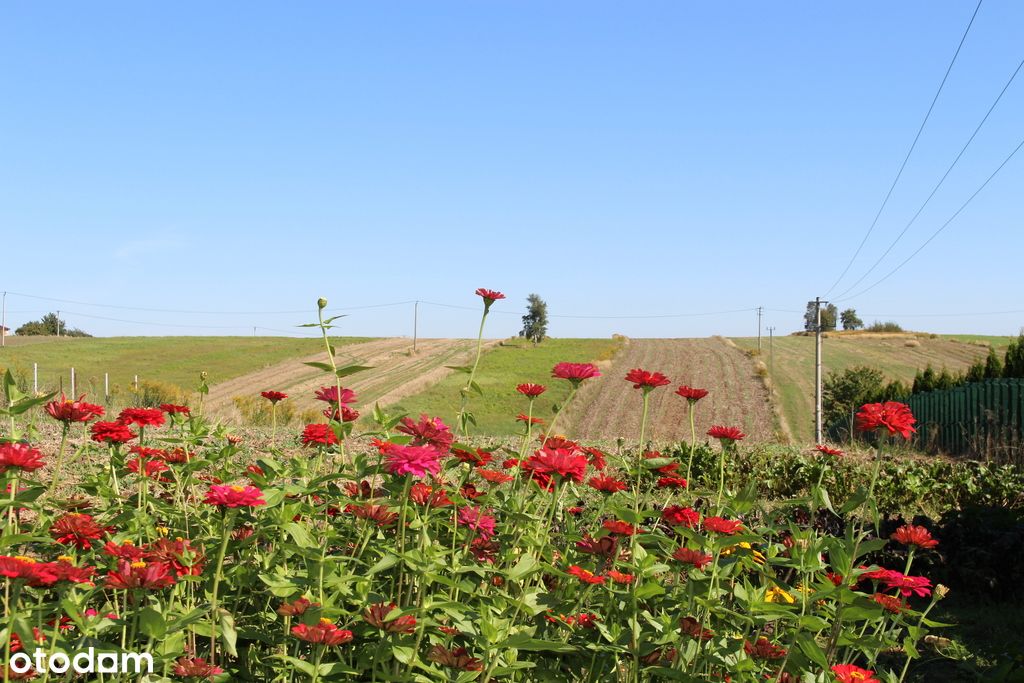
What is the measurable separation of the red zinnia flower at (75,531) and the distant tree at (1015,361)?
17.8 metres

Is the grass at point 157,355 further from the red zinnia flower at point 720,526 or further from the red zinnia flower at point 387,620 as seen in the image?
the red zinnia flower at point 720,526

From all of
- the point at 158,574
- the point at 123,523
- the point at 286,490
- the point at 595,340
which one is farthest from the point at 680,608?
the point at 595,340

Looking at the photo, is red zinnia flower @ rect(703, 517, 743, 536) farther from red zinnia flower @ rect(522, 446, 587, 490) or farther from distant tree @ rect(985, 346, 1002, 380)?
distant tree @ rect(985, 346, 1002, 380)

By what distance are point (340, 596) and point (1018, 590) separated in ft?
18.0

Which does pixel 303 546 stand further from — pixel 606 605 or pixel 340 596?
pixel 606 605

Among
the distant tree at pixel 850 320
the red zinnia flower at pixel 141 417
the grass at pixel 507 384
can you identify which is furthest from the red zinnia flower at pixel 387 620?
the distant tree at pixel 850 320

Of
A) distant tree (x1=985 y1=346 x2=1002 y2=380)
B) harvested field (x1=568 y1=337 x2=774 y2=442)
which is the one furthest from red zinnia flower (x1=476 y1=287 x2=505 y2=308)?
distant tree (x1=985 y1=346 x2=1002 y2=380)

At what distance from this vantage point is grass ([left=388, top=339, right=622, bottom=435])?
30344 millimetres

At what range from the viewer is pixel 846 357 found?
46125 millimetres

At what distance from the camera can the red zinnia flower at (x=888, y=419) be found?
100 inches

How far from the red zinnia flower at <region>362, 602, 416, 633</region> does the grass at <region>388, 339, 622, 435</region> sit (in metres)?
17.8

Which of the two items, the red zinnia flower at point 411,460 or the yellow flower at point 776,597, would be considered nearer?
the red zinnia flower at point 411,460

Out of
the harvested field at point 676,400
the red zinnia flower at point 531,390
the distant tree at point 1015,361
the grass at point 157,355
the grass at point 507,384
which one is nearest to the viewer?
the red zinnia flower at point 531,390

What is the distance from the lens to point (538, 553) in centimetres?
274
